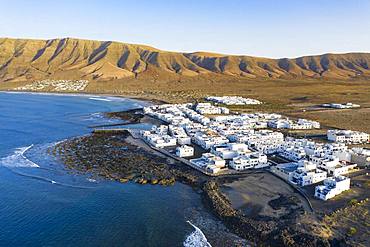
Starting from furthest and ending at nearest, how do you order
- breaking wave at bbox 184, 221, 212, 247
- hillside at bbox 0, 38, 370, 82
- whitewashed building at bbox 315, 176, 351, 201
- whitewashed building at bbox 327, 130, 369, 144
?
hillside at bbox 0, 38, 370, 82 < whitewashed building at bbox 327, 130, 369, 144 < whitewashed building at bbox 315, 176, 351, 201 < breaking wave at bbox 184, 221, 212, 247

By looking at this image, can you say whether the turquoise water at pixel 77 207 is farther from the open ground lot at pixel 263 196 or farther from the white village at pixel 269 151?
the white village at pixel 269 151

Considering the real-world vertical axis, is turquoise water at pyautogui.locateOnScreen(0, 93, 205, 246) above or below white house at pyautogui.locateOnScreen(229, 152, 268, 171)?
below

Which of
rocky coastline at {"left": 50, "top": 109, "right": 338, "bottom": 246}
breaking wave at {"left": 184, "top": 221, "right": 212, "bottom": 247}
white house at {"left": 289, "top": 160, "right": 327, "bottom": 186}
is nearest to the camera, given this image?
breaking wave at {"left": 184, "top": 221, "right": 212, "bottom": 247}

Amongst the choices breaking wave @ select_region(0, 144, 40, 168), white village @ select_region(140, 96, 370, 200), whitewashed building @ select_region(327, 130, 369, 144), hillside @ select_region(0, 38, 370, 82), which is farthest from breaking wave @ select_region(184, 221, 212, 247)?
hillside @ select_region(0, 38, 370, 82)

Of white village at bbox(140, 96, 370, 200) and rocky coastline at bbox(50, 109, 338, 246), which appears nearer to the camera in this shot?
rocky coastline at bbox(50, 109, 338, 246)

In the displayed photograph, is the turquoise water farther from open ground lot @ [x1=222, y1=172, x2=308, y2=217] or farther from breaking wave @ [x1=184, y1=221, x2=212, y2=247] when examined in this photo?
open ground lot @ [x1=222, y1=172, x2=308, y2=217]

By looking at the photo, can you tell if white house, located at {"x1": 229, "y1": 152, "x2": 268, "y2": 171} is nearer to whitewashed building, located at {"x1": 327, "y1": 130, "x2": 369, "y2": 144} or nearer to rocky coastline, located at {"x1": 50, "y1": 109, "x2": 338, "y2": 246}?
rocky coastline, located at {"x1": 50, "y1": 109, "x2": 338, "y2": 246}

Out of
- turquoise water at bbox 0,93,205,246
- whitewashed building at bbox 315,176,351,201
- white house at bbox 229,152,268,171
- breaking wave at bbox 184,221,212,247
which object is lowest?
turquoise water at bbox 0,93,205,246
